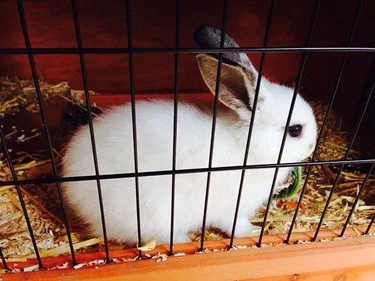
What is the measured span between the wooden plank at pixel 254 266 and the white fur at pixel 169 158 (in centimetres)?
14

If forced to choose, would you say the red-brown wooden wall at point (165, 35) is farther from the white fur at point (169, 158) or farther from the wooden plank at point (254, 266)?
the wooden plank at point (254, 266)

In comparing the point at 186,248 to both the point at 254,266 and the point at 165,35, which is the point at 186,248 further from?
the point at 165,35

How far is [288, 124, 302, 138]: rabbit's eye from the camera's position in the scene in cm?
139

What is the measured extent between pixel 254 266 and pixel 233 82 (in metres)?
0.57

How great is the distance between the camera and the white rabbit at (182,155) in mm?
1295

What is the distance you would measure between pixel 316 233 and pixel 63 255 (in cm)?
82

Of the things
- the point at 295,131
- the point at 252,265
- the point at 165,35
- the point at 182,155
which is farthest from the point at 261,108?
the point at 165,35

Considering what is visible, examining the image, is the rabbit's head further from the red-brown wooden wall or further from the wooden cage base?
the red-brown wooden wall

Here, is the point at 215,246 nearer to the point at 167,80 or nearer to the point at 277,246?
the point at 277,246

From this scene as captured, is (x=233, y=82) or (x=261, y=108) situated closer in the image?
(x=233, y=82)

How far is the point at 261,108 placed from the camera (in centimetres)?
135

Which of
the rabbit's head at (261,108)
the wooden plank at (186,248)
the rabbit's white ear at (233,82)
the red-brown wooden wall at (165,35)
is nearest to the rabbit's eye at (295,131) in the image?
the rabbit's head at (261,108)

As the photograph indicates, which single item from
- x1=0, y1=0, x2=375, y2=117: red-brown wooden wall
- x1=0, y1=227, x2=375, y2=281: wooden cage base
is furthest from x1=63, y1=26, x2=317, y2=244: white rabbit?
x1=0, y1=0, x2=375, y2=117: red-brown wooden wall

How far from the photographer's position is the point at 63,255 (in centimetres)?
131
